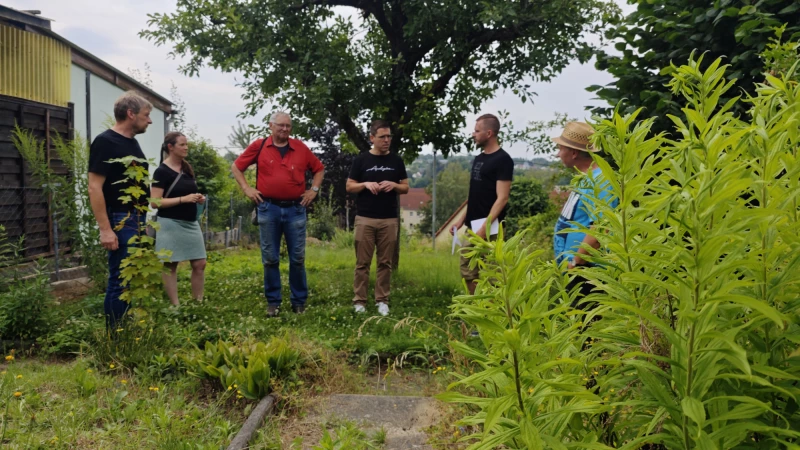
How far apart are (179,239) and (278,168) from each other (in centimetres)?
130

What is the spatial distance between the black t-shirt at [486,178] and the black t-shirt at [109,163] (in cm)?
297

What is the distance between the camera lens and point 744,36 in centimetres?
336

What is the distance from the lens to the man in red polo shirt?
19.8 ft

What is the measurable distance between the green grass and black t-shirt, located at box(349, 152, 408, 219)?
113cm

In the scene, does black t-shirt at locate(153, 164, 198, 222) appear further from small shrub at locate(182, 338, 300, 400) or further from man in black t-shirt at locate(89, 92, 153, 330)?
small shrub at locate(182, 338, 300, 400)

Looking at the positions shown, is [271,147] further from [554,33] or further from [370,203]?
[554,33]

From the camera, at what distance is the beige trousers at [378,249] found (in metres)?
6.29

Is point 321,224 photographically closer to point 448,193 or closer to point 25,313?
point 25,313

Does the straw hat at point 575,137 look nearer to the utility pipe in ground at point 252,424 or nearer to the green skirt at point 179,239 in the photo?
the utility pipe in ground at point 252,424

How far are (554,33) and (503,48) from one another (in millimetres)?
861

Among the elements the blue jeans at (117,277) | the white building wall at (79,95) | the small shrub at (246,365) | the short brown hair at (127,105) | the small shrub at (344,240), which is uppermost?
the white building wall at (79,95)

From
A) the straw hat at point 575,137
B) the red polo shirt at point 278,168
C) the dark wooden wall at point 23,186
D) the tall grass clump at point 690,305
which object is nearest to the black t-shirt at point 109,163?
the red polo shirt at point 278,168

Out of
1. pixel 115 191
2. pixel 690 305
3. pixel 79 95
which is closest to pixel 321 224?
pixel 79 95

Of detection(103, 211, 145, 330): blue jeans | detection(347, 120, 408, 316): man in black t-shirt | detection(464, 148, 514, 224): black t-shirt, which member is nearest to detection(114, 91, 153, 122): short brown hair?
detection(103, 211, 145, 330): blue jeans
